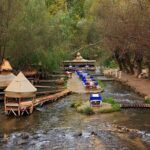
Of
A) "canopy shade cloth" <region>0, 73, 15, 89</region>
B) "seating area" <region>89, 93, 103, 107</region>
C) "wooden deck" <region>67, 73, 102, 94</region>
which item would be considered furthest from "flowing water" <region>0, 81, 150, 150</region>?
"wooden deck" <region>67, 73, 102, 94</region>

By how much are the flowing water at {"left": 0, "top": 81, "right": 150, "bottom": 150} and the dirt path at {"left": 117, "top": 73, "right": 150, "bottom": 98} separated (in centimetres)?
1035

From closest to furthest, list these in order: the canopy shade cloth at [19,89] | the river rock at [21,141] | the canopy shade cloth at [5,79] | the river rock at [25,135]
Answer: the river rock at [21,141], the river rock at [25,135], the canopy shade cloth at [19,89], the canopy shade cloth at [5,79]

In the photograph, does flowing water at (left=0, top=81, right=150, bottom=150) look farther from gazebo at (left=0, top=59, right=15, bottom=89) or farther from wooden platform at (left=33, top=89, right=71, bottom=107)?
gazebo at (left=0, top=59, right=15, bottom=89)

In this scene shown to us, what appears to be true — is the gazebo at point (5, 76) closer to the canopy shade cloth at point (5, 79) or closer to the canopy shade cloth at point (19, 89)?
the canopy shade cloth at point (5, 79)

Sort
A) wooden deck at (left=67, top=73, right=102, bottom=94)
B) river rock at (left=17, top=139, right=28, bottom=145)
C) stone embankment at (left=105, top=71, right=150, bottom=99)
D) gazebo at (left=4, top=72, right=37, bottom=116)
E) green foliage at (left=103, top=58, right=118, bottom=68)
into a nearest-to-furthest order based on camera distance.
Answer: river rock at (left=17, top=139, right=28, bottom=145)
gazebo at (left=4, top=72, right=37, bottom=116)
stone embankment at (left=105, top=71, right=150, bottom=99)
wooden deck at (left=67, top=73, right=102, bottom=94)
green foliage at (left=103, top=58, right=118, bottom=68)

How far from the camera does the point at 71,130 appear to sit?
33.2m

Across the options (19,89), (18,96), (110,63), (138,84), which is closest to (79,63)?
(110,63)

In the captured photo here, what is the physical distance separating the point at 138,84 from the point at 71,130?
25687 millimetres

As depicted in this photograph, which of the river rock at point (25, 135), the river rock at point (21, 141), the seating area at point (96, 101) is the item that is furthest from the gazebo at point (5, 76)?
the river rock at point (21, 141)

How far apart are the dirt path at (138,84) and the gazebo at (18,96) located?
13363 mm

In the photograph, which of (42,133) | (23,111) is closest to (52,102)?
(23,111)

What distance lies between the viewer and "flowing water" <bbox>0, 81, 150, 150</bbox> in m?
29.0

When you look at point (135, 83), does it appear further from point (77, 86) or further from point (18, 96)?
point (18, 96)

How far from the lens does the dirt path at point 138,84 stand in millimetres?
50669
